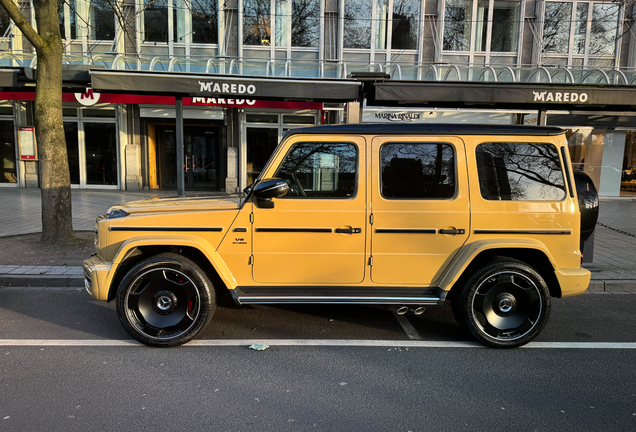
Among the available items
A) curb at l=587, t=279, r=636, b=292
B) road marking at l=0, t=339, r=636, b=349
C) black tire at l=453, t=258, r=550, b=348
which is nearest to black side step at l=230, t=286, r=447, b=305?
black tire at l=453, t=258, r=550, b=348

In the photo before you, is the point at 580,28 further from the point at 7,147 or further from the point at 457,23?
the point at 7,147

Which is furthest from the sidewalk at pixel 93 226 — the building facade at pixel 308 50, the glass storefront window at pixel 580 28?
the glass storefront window at pixel 580 28

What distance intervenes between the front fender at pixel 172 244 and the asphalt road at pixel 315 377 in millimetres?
647

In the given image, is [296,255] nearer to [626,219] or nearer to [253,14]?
[626,219]

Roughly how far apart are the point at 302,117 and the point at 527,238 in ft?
45.6

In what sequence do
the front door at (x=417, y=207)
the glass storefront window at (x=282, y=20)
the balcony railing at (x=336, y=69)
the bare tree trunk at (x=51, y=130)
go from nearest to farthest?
the front door at (x=417, y=207), the bare tree trunk at (x=51, y=130), the balcony railing at (x=336, y=69), the glass storefront window at (x=282, y=20)

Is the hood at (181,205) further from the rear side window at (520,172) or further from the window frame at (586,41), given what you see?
the window frame at (586,41)

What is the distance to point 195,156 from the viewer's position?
17.5 metres

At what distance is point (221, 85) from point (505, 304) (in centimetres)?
631

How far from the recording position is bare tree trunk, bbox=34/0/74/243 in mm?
7137

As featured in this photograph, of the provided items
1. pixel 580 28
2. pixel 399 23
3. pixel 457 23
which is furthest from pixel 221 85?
pixel 580 28

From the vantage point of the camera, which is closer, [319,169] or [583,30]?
[319,169]

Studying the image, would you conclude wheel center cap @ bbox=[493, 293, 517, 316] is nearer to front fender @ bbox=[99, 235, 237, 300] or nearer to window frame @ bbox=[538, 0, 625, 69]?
front fender @ bbox=[99, 235, 237, 300]

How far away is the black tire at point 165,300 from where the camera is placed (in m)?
3.76
